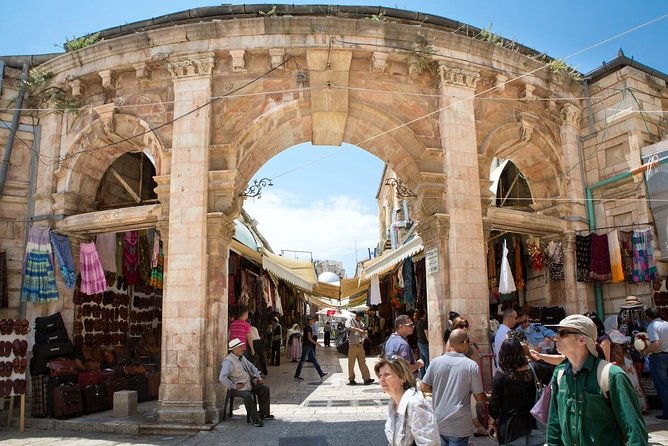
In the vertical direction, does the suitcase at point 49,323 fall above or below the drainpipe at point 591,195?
below

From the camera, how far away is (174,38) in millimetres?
9320

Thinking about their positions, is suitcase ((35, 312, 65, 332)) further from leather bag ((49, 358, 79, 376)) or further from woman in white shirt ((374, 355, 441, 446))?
woman in white shirt ((374, 355, 441, 446))

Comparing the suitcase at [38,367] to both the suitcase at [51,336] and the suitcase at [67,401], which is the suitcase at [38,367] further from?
the suitcase at [67,401]

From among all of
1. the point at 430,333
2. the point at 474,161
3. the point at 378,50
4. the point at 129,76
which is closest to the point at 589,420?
the point at 430,333

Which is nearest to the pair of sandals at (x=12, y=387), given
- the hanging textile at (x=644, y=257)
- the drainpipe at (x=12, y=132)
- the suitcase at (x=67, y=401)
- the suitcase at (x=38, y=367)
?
the suitcase at (x=67, y=401)

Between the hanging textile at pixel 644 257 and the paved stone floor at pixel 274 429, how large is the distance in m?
2.72

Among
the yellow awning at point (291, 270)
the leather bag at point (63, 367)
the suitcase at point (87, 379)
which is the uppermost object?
the yellow awning at point (291, 270)

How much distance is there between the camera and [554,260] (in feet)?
34.7

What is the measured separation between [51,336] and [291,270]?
6.85m

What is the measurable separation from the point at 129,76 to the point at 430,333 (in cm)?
731

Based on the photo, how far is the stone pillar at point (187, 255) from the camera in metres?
8.02

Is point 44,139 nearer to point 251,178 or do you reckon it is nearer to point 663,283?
point 251,178

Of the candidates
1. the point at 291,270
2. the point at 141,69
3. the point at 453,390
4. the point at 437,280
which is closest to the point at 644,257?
the point at 437,280

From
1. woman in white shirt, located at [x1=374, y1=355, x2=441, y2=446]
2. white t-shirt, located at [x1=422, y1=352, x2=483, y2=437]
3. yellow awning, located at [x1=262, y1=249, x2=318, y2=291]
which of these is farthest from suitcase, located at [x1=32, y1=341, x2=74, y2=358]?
woman in white shirt, located at [x1=374, y1=355, x2=441, y2=446]
